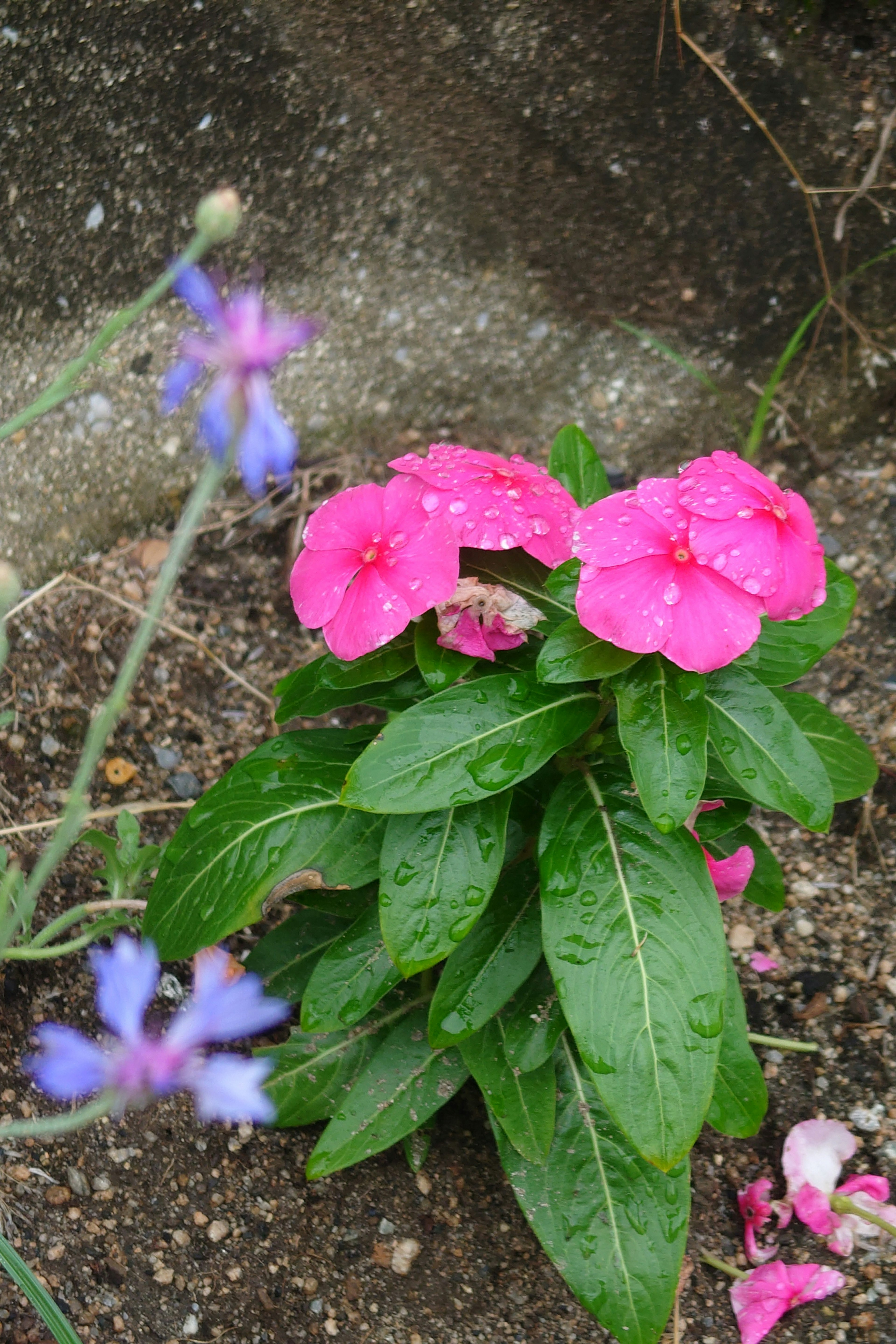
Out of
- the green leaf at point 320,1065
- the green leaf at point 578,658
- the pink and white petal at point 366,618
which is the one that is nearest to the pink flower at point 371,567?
the pink and white petal at point 366,618

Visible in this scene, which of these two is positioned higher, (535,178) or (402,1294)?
(535,178)

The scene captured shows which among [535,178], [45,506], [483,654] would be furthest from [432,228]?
[483,654]

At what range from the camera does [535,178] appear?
6.98ft

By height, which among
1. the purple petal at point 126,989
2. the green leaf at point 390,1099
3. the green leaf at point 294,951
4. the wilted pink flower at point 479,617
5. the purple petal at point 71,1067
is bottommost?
the green leaf at point 390,1099

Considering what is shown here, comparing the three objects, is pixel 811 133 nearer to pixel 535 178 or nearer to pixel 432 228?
pixel 535 178

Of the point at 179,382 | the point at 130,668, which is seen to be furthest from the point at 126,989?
the point at 179,382

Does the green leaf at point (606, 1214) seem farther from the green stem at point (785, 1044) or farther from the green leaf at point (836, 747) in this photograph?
the green leaf at point (836, 747)

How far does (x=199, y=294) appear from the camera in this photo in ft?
2.05

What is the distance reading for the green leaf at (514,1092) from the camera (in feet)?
4.03

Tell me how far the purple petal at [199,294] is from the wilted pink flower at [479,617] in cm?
51

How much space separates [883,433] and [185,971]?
1.75 meters

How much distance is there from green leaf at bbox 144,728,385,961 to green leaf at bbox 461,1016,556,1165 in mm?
239

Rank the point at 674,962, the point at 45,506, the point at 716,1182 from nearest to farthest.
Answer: the point at 674,962 < the point at 716,1182 < the point at 45,506

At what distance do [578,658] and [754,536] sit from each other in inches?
8.1
